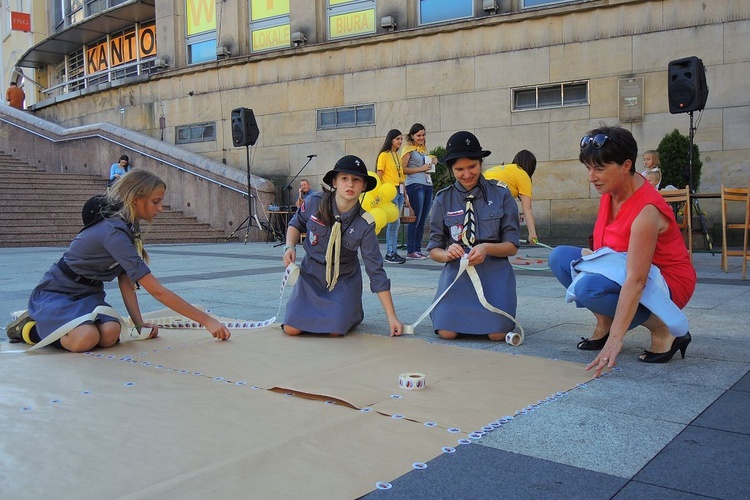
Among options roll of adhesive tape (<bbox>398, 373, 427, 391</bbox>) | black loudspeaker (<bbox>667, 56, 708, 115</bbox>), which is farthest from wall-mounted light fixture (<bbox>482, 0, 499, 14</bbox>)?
roll of adhesive tape (<bbox>398, 373, 427, 391</bbox>)

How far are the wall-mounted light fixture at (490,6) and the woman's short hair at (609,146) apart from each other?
36.2 feet

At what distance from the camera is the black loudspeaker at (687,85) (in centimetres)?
962

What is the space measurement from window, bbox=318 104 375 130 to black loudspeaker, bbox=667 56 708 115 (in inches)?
280

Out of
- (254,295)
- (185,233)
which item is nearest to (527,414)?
(254,295)

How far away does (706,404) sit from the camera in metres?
3.00

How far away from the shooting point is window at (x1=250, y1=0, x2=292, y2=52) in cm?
1745

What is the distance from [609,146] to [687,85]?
7137 mm

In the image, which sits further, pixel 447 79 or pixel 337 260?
pixel 447 79

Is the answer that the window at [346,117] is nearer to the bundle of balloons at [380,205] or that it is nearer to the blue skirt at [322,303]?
the bundle of balloons at [380,205]

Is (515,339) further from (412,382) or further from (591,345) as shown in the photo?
(412,382)

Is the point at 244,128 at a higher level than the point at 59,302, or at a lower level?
higher

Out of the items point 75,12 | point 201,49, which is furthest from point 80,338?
point 75,12

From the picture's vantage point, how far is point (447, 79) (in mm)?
14422

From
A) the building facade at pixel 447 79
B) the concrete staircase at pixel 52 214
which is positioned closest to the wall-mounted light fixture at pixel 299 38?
the building facade at pixel 447 79
